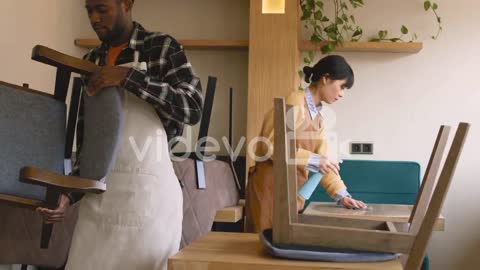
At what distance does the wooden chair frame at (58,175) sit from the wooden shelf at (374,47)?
2.11m

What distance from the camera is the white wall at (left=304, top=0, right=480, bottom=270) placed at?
3146 mm

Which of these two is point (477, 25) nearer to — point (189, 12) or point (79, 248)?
point (189, 12)

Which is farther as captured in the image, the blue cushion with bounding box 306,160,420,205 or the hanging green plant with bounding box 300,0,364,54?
the hanging green plant with bounding box 300,0,364,54

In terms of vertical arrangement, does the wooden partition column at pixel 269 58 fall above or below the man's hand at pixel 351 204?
above

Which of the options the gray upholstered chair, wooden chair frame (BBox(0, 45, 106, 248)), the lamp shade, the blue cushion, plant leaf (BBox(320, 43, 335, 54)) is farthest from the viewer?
plant leaf (BBox(320, 43, 335, 54))

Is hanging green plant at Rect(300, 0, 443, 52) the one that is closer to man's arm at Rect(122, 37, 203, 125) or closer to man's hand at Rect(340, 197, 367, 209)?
man's hand at Rect(340, 197, 367, 209)

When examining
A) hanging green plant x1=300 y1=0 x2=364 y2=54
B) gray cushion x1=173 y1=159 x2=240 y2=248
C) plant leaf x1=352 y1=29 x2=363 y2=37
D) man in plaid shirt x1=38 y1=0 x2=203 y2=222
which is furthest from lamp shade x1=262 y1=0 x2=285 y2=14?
man in plaid shirt x1=38 y1=0 x2=203 y2=222

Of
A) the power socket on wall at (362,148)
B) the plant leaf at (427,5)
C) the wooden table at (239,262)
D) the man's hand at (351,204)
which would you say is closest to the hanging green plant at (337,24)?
the plant leaf at (427,5)

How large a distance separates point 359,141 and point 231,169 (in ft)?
3.65

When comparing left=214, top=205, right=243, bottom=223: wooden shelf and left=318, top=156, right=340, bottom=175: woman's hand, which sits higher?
left=318, top=156, right=340, bottom=175: woman's hand

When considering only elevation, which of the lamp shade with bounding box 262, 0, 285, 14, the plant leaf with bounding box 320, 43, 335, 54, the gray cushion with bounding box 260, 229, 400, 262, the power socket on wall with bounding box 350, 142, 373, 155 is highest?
the lamp shade with bounding box 262, 0, 285, 14

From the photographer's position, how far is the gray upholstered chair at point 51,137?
1.07m

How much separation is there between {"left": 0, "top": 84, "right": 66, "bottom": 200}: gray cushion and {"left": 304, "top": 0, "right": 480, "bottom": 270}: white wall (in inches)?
89.0

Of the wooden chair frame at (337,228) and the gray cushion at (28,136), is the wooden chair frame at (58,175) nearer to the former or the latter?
the gray cushion at (28,136)
